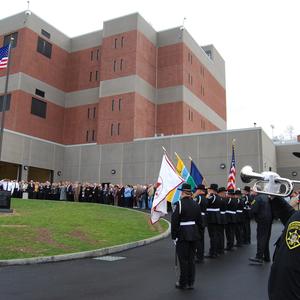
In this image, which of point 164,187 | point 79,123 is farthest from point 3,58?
point 79,123

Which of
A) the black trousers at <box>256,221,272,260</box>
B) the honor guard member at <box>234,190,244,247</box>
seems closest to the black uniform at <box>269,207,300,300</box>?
the black trousers at <box>256,221,272,260</box>

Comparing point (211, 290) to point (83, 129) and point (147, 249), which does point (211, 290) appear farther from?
point (83, 129)

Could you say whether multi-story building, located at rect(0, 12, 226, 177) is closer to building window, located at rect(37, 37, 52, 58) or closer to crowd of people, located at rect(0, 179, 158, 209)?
building window, located at rect(37, 37, 52, 58)

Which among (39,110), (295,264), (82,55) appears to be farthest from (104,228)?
(82,55)

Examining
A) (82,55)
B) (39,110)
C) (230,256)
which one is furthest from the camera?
(82,55)

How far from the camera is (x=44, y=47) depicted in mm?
46969

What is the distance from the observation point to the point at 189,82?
47.3 m

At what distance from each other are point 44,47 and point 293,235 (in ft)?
157

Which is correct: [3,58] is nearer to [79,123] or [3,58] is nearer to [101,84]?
[101,84]

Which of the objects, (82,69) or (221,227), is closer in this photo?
(221,227)

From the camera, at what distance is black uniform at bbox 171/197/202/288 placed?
7652mm

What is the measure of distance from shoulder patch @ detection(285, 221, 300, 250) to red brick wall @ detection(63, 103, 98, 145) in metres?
45.4

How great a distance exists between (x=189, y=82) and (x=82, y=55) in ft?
46.1

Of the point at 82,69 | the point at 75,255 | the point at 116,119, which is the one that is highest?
the point at 82,69
